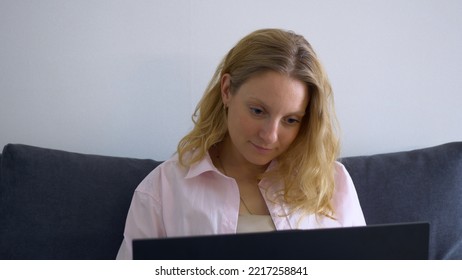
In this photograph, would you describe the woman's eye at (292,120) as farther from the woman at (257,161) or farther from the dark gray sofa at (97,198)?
the dark gray sofa at (97,198)

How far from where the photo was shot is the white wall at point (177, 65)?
1615mm

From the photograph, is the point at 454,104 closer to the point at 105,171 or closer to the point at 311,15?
the point at 311,15

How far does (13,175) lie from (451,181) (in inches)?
53.6

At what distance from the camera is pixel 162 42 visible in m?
1.66

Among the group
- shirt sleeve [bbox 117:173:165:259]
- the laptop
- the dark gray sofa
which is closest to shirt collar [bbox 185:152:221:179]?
shirt sleeve [bbox 117:173:165:259]

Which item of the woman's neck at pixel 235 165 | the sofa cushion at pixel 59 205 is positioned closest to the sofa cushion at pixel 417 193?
the woman's neck at pixel 235 165

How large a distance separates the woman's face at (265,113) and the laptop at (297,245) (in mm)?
542

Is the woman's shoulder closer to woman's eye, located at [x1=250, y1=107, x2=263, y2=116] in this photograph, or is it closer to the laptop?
Answer: woman's eye, located at [x1=250, y1=107, x2=263, y2=116]

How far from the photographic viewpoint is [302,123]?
1.35m

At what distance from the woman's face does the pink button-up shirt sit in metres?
0.11

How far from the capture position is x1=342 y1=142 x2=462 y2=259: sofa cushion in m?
1.57

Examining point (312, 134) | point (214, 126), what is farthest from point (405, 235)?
point (214, 126)
